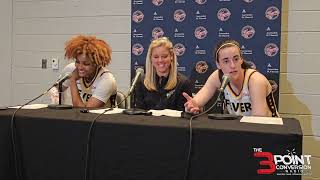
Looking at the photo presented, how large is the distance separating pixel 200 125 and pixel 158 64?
4.23 feet

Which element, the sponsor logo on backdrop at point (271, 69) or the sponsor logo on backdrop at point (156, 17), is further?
the sponsor logo on backdrop at point (156, 17)

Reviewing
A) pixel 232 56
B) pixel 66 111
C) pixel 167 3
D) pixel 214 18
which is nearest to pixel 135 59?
pixel 167 3

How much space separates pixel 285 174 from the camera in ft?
4.46

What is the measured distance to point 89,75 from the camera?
2.72m

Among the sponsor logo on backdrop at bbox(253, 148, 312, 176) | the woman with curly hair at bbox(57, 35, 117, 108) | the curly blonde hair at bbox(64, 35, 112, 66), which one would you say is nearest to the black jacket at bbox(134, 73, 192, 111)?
the woman with curly hair at bbox(57, 35, 117, 108)

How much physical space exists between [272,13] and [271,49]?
0.92ft

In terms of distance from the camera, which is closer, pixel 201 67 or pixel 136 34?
pixel 201 67

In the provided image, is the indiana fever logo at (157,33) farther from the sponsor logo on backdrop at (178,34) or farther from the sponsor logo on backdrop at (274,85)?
the sponsor logo on backdrop at (274,85)

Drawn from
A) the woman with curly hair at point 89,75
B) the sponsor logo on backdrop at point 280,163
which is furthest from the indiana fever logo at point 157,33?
the sponsor logo on backdrop at point 280,163

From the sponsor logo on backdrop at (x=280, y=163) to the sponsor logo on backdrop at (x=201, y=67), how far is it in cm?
182

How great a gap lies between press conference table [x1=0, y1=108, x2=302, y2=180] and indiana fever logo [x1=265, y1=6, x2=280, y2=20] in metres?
1.49

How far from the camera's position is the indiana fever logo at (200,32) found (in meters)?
3.14

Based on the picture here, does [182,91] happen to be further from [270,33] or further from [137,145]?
[137,145]

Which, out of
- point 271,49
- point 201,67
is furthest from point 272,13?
point 201,67
